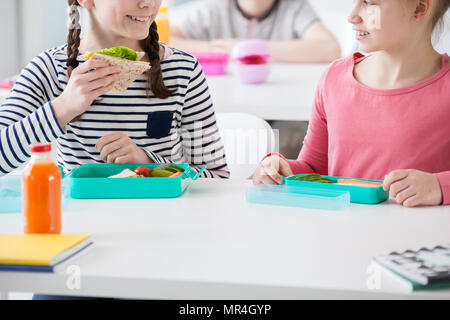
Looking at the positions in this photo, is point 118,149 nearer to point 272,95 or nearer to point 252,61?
point 272,95

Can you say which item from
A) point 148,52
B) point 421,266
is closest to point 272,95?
point 148,52

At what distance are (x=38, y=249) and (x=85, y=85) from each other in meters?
0.44

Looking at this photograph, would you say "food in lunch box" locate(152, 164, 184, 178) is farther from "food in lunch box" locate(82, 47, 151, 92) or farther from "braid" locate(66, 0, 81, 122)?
"braid" locate(66, 0, 81, 122)

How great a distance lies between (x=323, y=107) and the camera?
162cm

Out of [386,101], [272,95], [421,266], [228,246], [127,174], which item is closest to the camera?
[421,266]

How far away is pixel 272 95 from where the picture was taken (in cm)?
231

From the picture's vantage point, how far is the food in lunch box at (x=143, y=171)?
1313 mm

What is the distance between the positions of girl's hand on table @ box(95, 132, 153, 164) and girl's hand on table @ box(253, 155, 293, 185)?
0.88 ft

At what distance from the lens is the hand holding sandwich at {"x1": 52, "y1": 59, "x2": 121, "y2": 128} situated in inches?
50.7

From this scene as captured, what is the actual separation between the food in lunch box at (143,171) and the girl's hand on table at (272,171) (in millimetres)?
222

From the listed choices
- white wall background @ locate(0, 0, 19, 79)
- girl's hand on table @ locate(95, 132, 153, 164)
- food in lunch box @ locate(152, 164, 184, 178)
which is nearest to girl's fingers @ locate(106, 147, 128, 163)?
girl's hand on table @ locate(95, 132, 153, 164)

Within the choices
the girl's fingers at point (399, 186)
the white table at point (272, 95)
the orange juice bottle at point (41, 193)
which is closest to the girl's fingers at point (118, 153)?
the orange juice bottle at point (41, 193)
